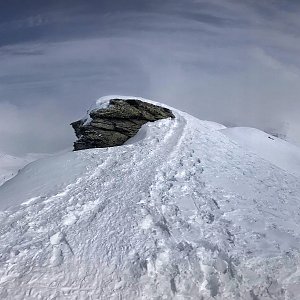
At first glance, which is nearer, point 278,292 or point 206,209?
point 278,292

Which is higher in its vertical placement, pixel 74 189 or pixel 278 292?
pixel 278 292

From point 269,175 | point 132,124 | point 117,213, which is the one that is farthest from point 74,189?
point 132,124

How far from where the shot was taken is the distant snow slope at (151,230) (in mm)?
7527

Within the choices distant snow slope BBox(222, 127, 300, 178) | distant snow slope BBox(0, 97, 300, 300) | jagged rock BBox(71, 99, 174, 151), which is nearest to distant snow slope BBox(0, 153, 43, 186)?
jagged rock BBox(71, 99, 174, 151)

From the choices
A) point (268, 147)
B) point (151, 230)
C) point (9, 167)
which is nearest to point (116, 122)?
point (268, 147)

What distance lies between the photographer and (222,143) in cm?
1967

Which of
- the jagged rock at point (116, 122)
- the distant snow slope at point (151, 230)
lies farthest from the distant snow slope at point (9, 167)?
the distant snow slope at point (151, 230)

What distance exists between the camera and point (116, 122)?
958 inches

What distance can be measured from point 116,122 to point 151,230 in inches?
607

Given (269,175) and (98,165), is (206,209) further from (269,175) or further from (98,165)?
(98,165)

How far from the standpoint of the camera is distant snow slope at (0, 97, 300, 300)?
7527 mm

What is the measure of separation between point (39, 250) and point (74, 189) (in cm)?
429

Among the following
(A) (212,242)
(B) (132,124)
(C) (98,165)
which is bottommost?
(B) (132,124)

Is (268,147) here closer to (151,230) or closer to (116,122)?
(116,122)
